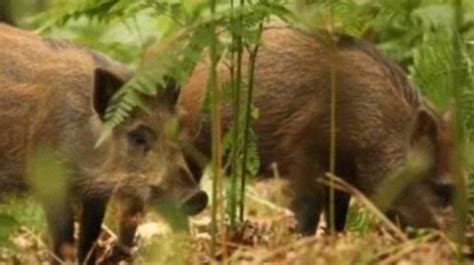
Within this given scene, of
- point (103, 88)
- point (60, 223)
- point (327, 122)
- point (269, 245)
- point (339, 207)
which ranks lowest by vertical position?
point (339, 207)

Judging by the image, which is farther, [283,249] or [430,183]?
[430,183]

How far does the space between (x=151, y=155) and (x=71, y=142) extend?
1.51 feet

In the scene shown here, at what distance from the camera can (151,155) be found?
838 cm

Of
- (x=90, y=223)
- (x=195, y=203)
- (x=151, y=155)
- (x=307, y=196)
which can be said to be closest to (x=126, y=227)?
(x=90, y=223)

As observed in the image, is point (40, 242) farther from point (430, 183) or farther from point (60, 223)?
point (430, 183)

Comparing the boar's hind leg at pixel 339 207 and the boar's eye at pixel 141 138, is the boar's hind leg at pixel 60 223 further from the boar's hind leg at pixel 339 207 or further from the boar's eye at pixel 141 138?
the boar's hind leg at pixel 339 207

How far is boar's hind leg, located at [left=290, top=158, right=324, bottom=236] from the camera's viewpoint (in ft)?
29.9

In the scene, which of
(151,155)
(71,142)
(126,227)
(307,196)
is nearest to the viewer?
(151,155)

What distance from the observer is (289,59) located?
365 inches

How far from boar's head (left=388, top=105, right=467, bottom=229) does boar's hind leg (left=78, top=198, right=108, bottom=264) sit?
162 cm

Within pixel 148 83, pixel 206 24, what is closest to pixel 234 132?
pixel 206 24

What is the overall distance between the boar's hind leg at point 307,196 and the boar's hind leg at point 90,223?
116 cm

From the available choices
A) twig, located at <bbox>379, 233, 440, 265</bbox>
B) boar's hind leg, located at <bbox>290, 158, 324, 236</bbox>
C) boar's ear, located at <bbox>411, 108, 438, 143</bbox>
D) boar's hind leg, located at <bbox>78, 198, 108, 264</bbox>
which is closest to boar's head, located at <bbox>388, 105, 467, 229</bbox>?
boar's ear, located at <bbox>411, 108, 438, 143</bbox>

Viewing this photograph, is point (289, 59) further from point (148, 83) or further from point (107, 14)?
point (148, 83)
